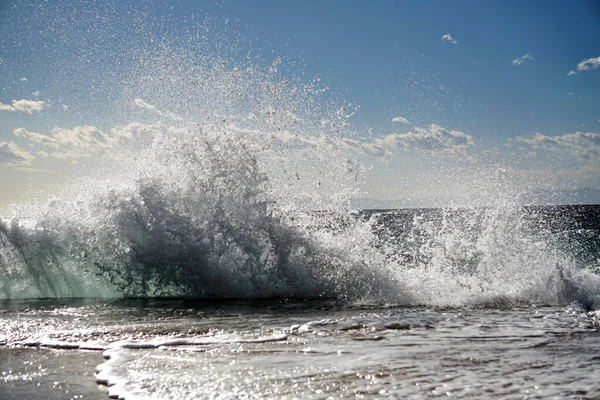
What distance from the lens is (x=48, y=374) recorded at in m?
5.84

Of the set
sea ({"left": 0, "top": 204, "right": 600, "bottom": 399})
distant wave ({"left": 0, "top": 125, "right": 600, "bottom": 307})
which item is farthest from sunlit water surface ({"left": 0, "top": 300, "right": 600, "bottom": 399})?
distant wave ({"left": 0, "top": 125, "right": 600, "bottom": 307})

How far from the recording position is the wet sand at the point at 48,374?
514cm

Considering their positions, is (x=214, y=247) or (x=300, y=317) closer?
(x=300, y=317)

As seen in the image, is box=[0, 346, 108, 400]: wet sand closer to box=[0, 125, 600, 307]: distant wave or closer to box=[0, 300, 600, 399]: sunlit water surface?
box=[0, 300, 600, 399]: sunlit water surface

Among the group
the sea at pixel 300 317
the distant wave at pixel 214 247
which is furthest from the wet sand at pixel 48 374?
the distant wave at pixel 214 247

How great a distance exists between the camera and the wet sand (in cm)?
514

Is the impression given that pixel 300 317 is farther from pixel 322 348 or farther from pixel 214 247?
pixel 214 247

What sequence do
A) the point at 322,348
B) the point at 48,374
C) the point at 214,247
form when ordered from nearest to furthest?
the point at 48,374 < the point at 322,348 < the point at 214,247

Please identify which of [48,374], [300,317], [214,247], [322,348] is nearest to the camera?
[48,374]

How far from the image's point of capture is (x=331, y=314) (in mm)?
9539

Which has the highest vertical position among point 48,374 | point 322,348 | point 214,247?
point 214,247

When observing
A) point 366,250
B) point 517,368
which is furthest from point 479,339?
point 366,250

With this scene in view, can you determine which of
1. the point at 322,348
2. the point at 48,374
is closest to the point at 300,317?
the point at 322,348

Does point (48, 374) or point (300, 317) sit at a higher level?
point (48, 374)
